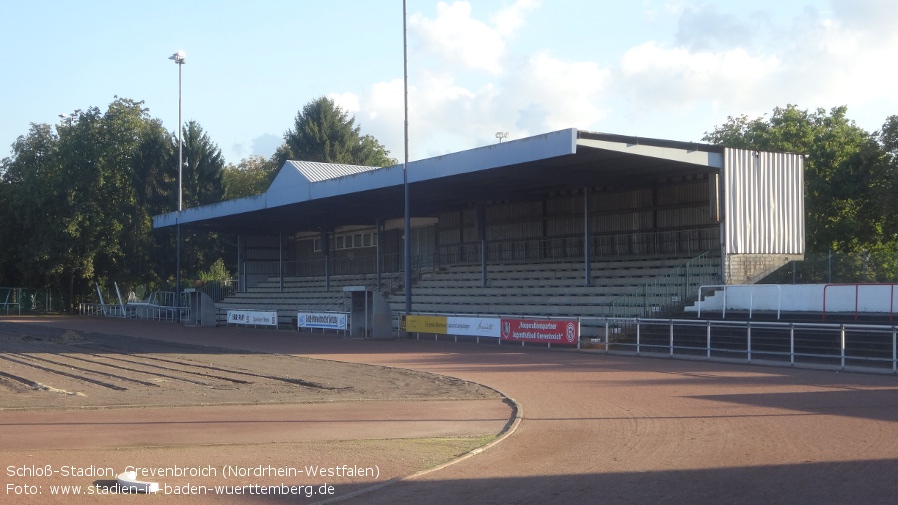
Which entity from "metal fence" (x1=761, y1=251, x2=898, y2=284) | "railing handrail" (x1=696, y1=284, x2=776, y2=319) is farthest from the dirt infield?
"metal fence" (x1=761, y1=251, x2=898, y2=284)

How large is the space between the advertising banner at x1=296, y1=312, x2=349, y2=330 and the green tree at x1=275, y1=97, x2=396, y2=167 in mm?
45083

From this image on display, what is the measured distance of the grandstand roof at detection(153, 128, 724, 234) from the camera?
27.5 meters

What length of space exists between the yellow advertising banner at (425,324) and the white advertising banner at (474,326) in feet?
1.35

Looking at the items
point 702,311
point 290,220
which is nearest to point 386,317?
point 702,311

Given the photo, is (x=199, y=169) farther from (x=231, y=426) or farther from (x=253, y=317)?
(x=231, y=426)

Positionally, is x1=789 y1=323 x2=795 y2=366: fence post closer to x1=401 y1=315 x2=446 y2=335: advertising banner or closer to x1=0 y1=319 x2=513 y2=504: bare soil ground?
x1=0 y1=319 x2=513 y2=504: bare soil ground

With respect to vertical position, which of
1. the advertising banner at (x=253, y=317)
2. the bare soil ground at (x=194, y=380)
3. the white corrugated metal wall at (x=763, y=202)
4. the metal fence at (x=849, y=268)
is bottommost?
the bare soil ground at (x=194, y=380)

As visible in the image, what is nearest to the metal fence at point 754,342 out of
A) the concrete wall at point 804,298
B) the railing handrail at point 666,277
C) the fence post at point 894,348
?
the fence post at point 894,348

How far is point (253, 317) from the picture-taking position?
44.8 meters

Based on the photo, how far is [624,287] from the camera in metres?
31.9

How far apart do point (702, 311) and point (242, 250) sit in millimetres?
37675

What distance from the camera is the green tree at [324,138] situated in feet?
277

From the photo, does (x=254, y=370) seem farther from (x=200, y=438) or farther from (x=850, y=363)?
(x=850, y=363)

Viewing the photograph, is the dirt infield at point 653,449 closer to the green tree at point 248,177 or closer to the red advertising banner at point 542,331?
the red advertising banner at point 542,331
